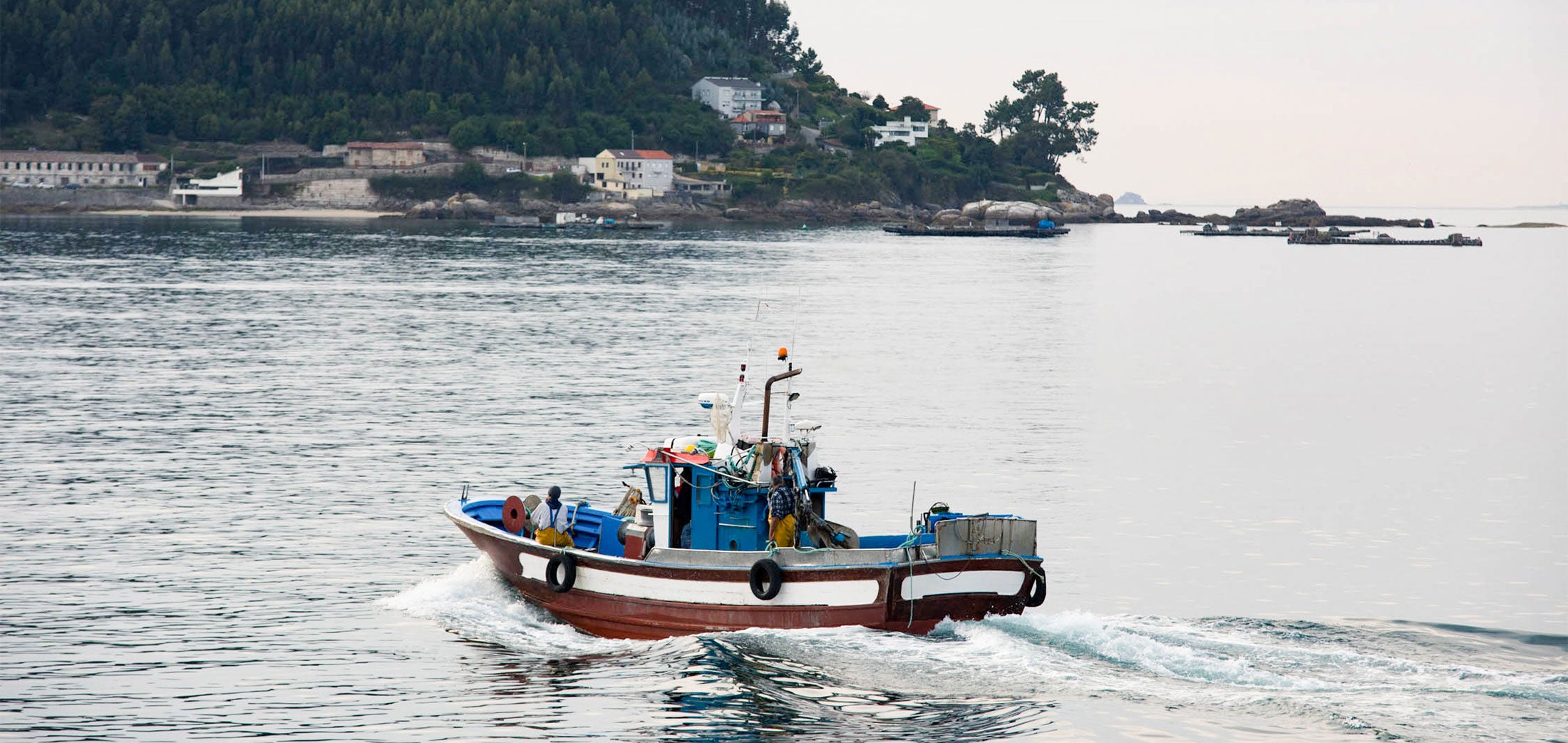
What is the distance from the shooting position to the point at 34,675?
873 inches

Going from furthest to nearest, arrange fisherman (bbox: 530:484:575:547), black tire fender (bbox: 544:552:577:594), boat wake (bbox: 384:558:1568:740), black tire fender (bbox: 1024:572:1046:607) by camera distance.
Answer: fisherman (bbox: 530:484:575:547)
black tire fender (bbox: 544:552:577:594)
black tire fender (bbox: 1024:572:1046:607)
boat wake (bbox: 384:558:1568:740)

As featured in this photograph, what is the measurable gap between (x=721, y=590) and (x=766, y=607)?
0.80 meters

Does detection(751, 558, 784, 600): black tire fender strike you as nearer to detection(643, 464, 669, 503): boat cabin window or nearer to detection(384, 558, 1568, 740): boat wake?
detection(384, 558, 1568, 740): boat wake

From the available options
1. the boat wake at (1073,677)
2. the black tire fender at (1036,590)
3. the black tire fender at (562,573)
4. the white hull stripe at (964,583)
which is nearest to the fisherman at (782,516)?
the boat wake at (1073,677)

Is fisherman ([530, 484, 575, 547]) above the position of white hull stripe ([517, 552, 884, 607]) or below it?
above

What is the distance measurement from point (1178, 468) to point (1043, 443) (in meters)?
4.37

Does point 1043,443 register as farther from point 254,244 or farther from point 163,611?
point 254,244

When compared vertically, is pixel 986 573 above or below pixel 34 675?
above

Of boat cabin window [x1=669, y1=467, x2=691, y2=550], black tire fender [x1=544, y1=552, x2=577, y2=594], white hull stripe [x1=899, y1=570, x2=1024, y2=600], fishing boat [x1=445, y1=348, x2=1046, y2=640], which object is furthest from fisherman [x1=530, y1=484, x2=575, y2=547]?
white hull stripe [x1=899, y1=570, x2=1024, y2=600]

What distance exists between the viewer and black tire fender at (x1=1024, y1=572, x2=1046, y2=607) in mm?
23328

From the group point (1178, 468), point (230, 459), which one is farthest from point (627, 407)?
point (1178, 468)

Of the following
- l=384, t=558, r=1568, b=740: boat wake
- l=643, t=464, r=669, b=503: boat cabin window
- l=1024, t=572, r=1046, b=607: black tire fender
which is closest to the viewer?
l=384, t=558, r=1568, b=740: boat wake

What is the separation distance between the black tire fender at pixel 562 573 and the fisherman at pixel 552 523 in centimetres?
52

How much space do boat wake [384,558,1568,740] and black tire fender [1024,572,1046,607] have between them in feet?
0.93
